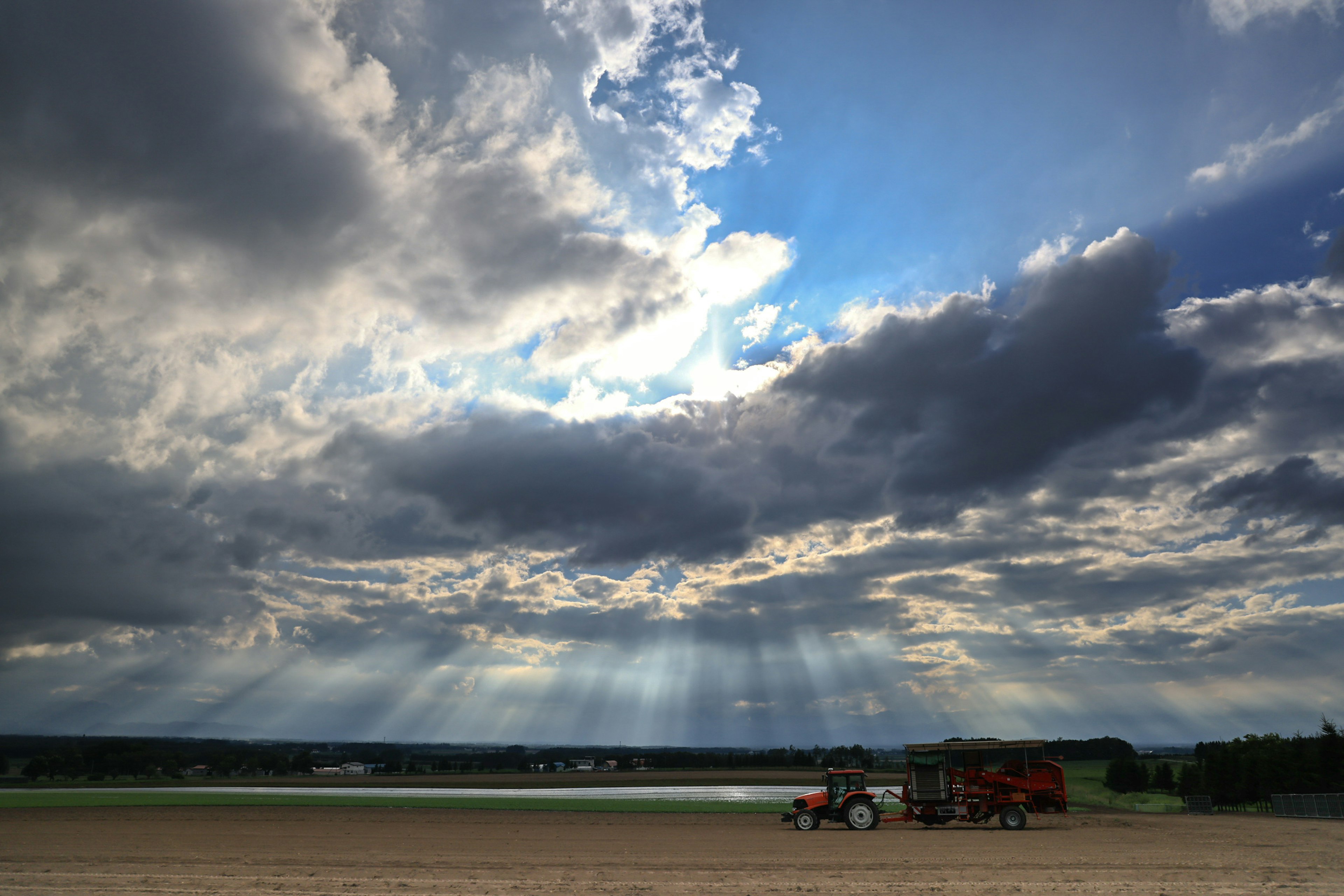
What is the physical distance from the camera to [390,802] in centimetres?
6147

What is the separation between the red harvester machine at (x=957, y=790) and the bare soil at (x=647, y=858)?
100 cm

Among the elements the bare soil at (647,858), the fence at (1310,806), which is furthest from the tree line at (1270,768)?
the bare soil at (647,858)

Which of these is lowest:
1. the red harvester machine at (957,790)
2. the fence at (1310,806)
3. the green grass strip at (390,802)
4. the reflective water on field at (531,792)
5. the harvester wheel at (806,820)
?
the reflective water on field at (531,792)

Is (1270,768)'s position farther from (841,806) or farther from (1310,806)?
(841,806)

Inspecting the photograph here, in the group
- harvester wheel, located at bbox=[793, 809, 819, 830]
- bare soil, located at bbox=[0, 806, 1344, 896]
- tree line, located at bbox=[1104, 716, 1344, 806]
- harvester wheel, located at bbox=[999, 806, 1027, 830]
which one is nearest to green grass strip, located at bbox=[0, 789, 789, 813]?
bare soil, located at bbox=[0, 806, 1344, 896]

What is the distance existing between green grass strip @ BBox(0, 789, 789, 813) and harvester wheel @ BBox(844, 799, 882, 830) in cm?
1657

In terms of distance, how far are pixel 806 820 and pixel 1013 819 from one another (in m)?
10.0

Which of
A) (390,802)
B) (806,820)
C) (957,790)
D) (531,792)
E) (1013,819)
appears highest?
(957,790)

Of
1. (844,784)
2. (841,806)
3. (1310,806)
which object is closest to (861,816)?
(841,806)

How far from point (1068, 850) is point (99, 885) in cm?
3082

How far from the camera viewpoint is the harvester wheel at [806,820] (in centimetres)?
3609

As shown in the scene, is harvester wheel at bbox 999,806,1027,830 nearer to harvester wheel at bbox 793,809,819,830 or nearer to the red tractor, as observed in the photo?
the red tractor

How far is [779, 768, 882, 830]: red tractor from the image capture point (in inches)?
1411

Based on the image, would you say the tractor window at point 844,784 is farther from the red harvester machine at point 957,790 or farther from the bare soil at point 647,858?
the bare soil at point 647,858
